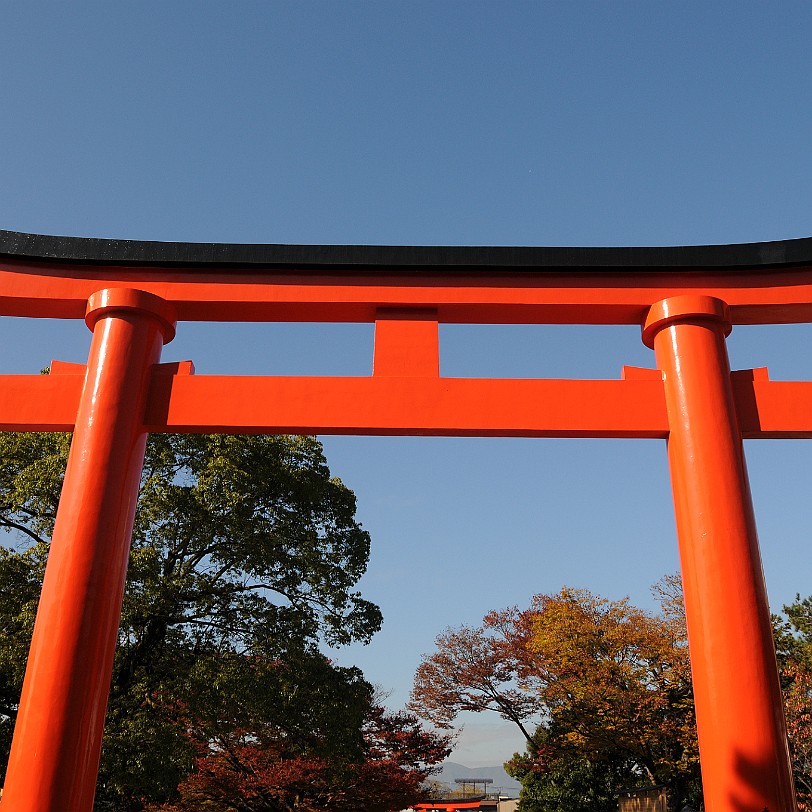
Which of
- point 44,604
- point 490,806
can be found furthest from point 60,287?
point 490,806

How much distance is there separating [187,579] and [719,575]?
26.7 feet

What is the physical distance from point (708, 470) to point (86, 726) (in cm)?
413

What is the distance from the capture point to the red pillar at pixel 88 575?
4.21 meters

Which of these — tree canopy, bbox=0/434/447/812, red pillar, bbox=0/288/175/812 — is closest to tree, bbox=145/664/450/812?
tree canopy, bbox=0/434/447/812

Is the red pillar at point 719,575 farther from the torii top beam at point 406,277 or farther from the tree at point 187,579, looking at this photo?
the tree at point 187,579

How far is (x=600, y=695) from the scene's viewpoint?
16938mm

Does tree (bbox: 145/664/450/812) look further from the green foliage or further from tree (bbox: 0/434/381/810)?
the green foliage

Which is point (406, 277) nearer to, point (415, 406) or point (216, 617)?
point (415, 406)

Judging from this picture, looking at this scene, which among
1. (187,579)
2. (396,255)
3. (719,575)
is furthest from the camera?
(187,579)

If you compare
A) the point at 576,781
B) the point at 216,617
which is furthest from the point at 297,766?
the point at 576,781

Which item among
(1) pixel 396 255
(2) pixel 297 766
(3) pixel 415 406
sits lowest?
(2) pixel 297 766

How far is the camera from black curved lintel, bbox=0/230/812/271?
18.5 feet

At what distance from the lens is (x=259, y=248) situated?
5770 millimetres

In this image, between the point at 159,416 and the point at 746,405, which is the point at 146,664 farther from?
the point at 746,405
